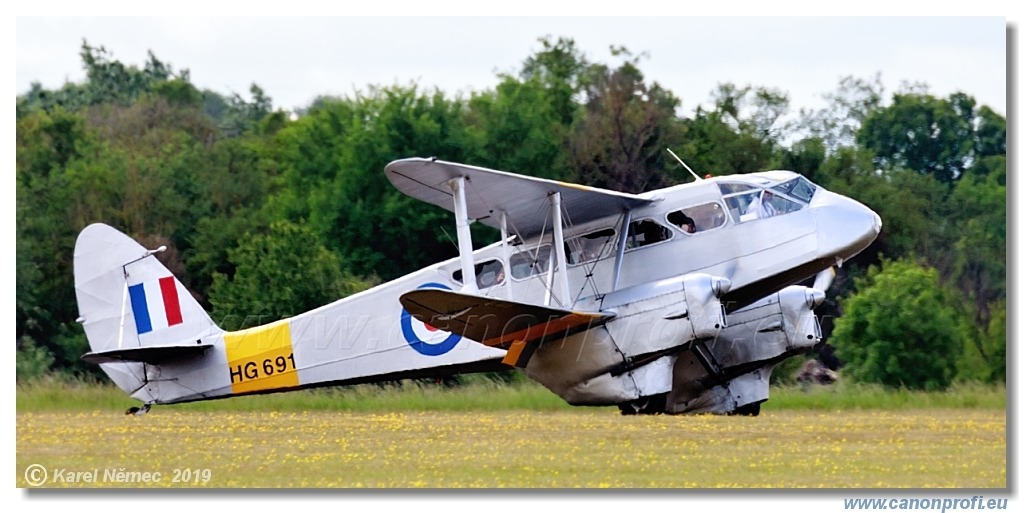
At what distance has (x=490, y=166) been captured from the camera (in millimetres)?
35000

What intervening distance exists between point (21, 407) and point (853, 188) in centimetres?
1686

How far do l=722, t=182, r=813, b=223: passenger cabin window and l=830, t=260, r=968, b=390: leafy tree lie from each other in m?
3.16

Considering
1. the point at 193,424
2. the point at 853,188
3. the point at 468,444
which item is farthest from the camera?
the point at 853,188

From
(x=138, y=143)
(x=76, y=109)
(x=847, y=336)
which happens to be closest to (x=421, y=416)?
(x=847, y=336)

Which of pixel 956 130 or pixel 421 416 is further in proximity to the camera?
pixel 956 130

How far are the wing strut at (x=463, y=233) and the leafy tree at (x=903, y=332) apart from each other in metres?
6.38

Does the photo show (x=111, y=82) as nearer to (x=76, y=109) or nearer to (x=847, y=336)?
(x=76, y=109)

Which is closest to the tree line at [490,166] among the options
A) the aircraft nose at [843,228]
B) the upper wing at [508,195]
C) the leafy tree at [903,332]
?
the leafy tree at [903,332]

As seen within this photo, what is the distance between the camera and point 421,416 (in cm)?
1803

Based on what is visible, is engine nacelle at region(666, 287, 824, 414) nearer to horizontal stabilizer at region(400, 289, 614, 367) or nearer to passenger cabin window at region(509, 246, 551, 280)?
horizontal stabilizer at region(400, 289, 614, 367)

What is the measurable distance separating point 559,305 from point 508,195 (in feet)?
4.57

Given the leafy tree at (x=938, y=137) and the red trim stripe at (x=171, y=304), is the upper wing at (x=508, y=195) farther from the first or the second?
the leafy tree at (x=938, y=137)

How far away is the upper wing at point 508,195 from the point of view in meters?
16.8

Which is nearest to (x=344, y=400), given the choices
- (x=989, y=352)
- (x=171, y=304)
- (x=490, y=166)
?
(x=171, y=304)
